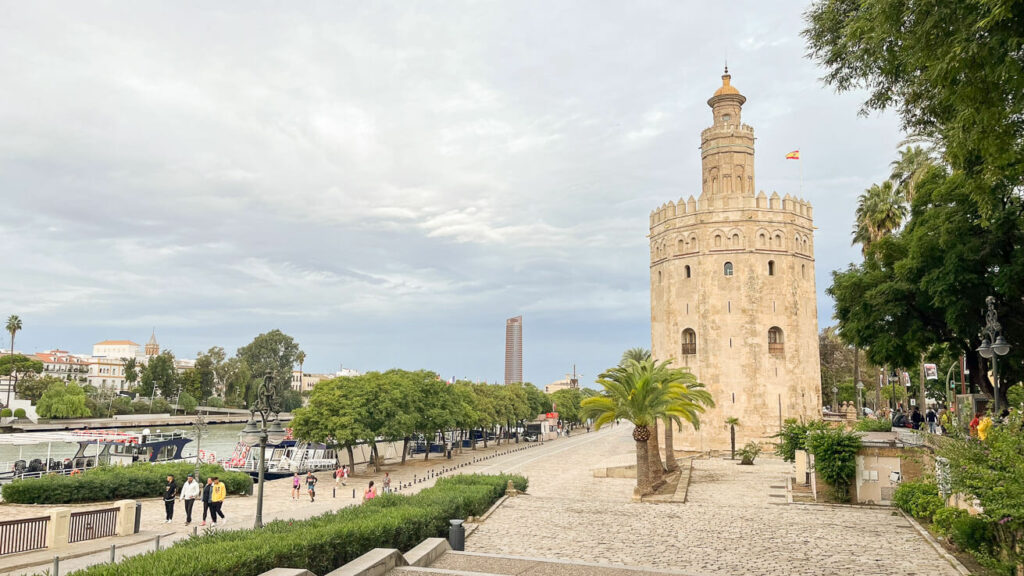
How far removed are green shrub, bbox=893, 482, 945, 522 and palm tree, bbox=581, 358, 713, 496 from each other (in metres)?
8.30

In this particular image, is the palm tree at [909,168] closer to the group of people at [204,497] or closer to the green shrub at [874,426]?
the green shrub at [874,426]

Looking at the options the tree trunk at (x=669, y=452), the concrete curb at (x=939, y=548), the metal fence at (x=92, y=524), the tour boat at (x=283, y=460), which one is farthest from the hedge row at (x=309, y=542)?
the tour boat at (x=283, y=460)

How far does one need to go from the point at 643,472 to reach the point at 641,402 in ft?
8.47

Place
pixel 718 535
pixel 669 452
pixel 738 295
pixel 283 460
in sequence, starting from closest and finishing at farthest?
pixel 718 535, pixel 669 452, pixel 283 460, pixel 738 295

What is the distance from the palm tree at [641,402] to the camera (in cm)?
2488

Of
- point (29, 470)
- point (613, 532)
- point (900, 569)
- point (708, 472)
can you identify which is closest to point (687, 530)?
point (613, 532)

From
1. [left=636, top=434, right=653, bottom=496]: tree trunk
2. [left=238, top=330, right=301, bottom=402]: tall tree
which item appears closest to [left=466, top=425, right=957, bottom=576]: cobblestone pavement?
[left=636, top=434, right=653, bottom=496]: tree trunk

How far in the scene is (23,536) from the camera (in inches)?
591

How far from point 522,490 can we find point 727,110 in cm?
3376

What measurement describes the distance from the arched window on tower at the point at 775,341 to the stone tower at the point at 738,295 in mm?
67

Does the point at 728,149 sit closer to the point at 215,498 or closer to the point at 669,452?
the point at 669,452

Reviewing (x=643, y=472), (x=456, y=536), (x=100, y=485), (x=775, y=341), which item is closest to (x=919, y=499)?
(x=643, y=472)

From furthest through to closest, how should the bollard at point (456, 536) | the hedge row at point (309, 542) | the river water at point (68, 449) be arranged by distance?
1. the river water at point (68, 449)
2. the bollard at point (456, 536)
3. the hedge row at point (309, 542)

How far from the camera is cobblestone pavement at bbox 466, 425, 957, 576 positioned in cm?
1276
